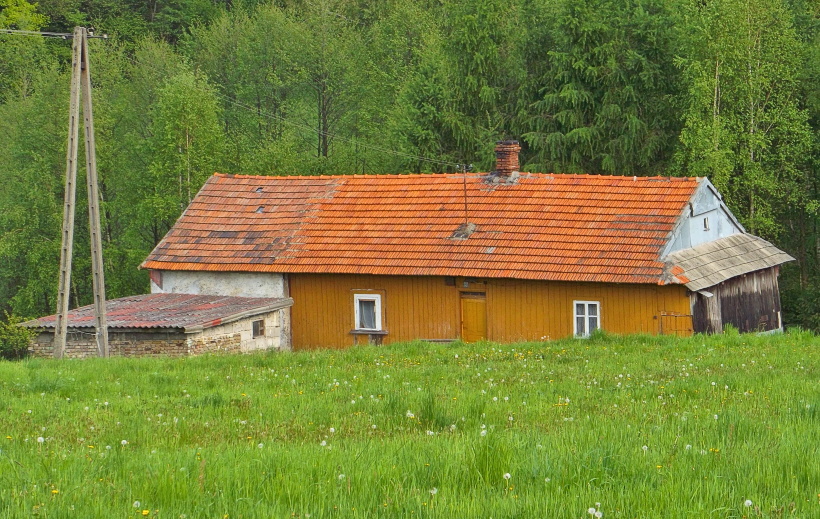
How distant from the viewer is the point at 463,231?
27.9m

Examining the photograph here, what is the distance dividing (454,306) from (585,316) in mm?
3400

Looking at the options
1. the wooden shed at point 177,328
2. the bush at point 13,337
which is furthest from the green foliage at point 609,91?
the bush at point 13,337

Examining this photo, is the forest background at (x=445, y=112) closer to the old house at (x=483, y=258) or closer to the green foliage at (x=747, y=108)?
the green foliage at (x=747, y=108)

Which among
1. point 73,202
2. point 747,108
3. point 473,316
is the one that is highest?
point 747,108

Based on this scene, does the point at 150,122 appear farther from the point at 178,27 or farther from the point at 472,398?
the point at 472,398

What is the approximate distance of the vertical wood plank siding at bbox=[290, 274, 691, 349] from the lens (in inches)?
997

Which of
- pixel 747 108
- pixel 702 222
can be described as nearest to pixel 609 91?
pixel 747 108

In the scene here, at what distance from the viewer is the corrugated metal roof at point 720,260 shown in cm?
2478

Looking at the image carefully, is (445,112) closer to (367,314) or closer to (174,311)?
(367,314)

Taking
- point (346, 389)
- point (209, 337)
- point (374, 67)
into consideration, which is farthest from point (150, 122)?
point (346, 389)

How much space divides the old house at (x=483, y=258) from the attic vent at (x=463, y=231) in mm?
28

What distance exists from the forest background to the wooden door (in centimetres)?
1038

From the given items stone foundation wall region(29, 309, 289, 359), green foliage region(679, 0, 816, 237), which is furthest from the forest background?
stone foundation wall region(29, 309, 289, 359)

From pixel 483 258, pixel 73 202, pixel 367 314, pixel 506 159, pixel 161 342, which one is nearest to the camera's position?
pixel 73 202
